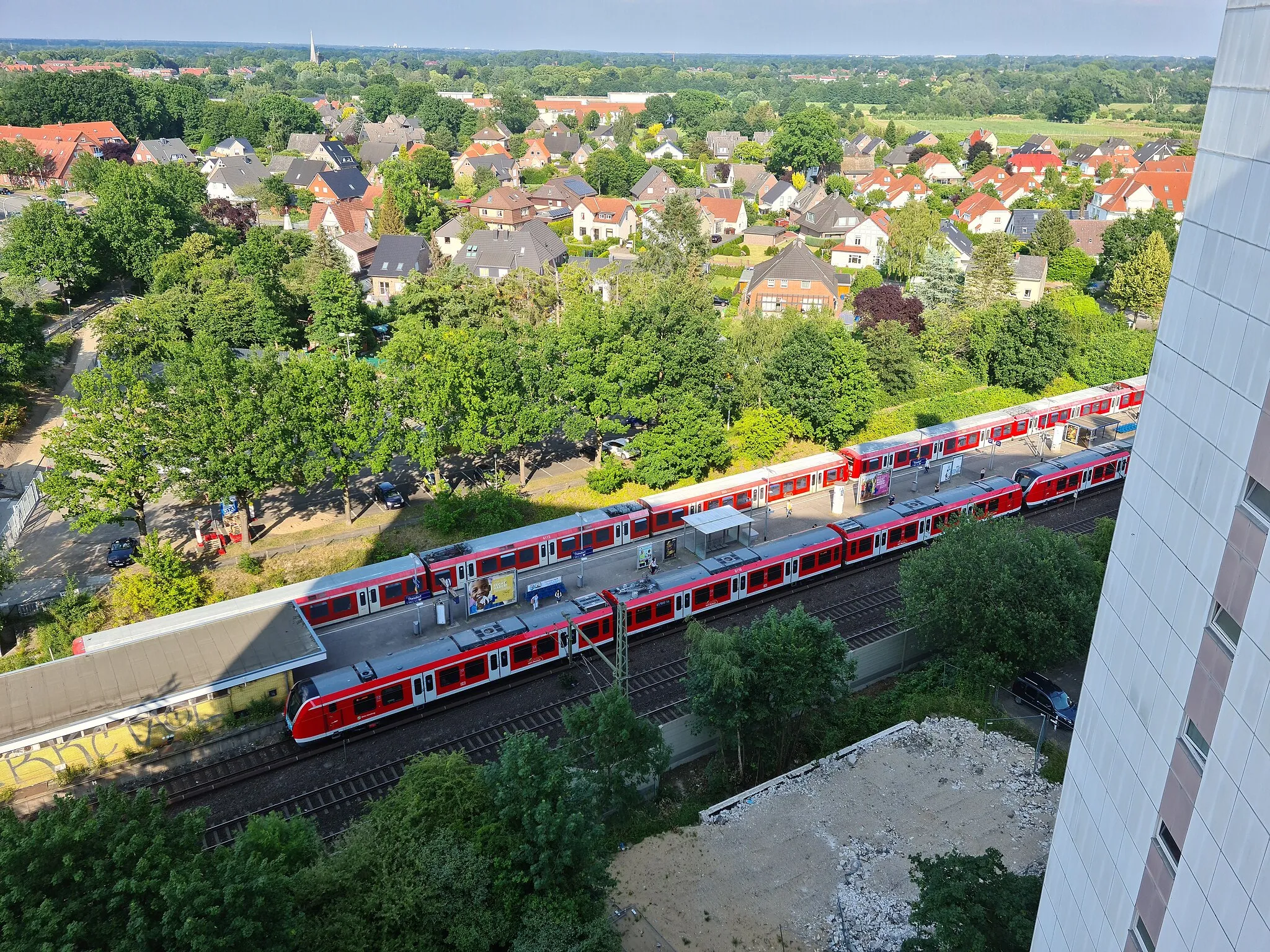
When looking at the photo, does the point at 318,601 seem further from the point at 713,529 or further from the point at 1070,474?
the point at 1070,474

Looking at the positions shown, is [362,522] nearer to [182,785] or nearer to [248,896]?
[182,785]

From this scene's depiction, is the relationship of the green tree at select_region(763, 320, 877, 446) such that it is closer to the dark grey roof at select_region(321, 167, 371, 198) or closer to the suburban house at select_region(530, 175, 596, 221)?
the suburban house at select_region(530, 175, 596, 221)

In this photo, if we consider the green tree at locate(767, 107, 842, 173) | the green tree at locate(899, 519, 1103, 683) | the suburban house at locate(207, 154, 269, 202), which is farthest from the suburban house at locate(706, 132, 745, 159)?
the green tree at locate(899, 519, 1103, 683)

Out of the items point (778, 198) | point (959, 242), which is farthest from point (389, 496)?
point (778, 198)

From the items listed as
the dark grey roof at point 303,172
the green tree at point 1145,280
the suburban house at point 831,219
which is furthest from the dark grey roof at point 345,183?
the green tree at point 1145,280

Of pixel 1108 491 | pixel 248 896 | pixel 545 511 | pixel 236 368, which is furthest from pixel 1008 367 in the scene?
pixel 248 896

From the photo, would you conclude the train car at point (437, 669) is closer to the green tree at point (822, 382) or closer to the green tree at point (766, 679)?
the green tree at point (766, 679)
